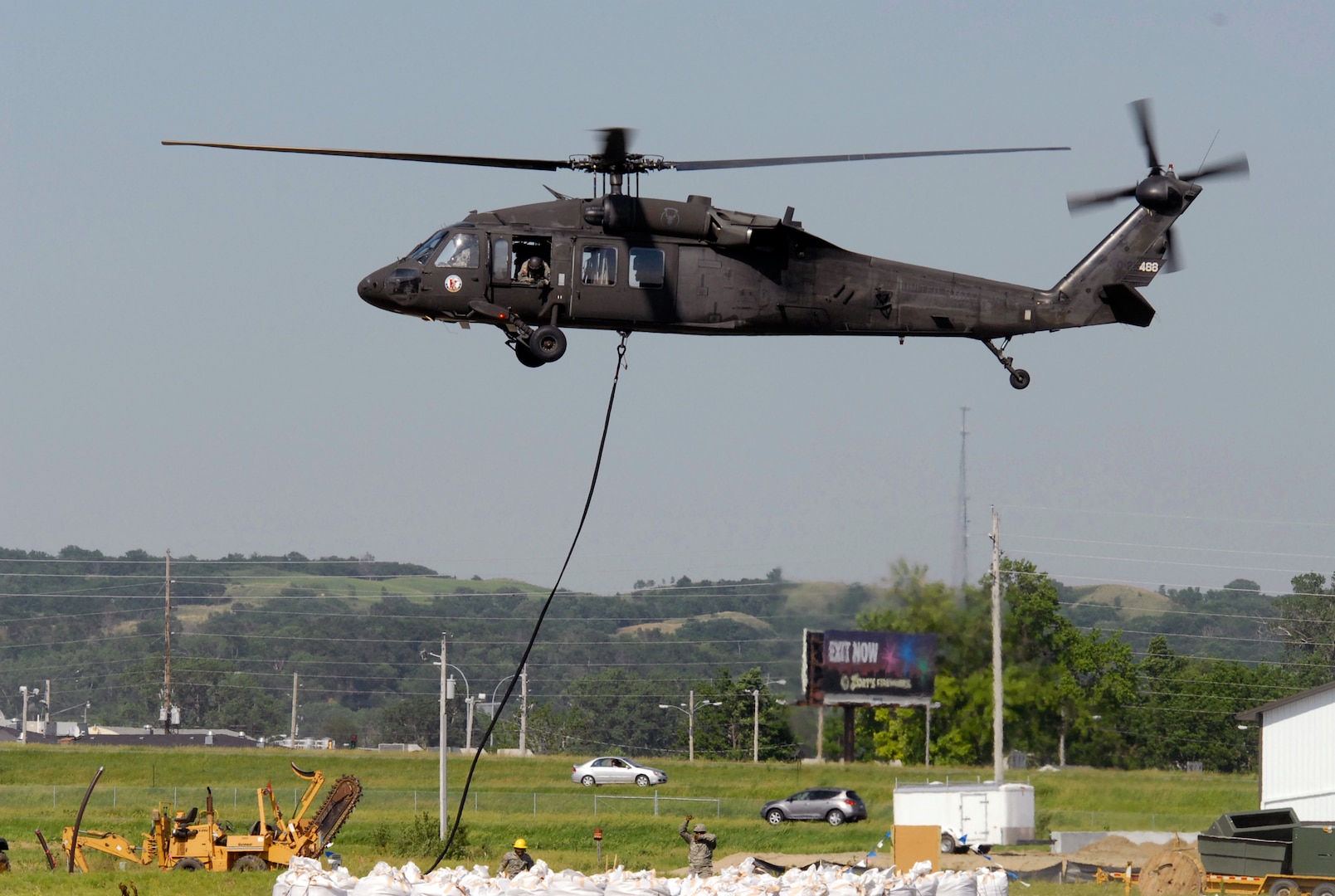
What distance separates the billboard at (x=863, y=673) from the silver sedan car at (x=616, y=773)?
7.52 metres

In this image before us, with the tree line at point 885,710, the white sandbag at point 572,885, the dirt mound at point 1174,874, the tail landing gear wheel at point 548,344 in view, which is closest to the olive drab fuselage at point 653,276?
the tail landing gear wheel at point 548,344

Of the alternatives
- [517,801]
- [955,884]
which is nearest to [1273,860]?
[955,884]

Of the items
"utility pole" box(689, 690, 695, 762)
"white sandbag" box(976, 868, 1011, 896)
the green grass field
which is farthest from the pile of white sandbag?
"utility pole" box(689, 690, 695, 762)

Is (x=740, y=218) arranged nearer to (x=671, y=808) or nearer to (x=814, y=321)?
(x=814, y=321)

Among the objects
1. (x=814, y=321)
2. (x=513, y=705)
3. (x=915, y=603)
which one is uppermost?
(x=814, y=321)

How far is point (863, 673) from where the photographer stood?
7425 cm

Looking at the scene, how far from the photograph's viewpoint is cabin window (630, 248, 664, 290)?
21.1 m

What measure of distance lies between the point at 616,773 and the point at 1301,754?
32.7 meters

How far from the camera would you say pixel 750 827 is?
5181cm

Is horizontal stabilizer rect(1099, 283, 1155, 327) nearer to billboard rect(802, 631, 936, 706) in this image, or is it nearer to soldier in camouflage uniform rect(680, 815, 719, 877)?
soldier in camouflage uniform rect(680, 815, 719, 877)

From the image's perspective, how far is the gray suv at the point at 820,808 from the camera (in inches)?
2072

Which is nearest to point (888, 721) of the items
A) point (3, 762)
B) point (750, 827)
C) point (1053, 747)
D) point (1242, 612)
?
point (1053, 747)

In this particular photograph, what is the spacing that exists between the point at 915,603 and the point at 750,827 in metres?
9.87

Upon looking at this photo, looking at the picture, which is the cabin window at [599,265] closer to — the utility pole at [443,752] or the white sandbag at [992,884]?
the white sandbag at [992,884]
